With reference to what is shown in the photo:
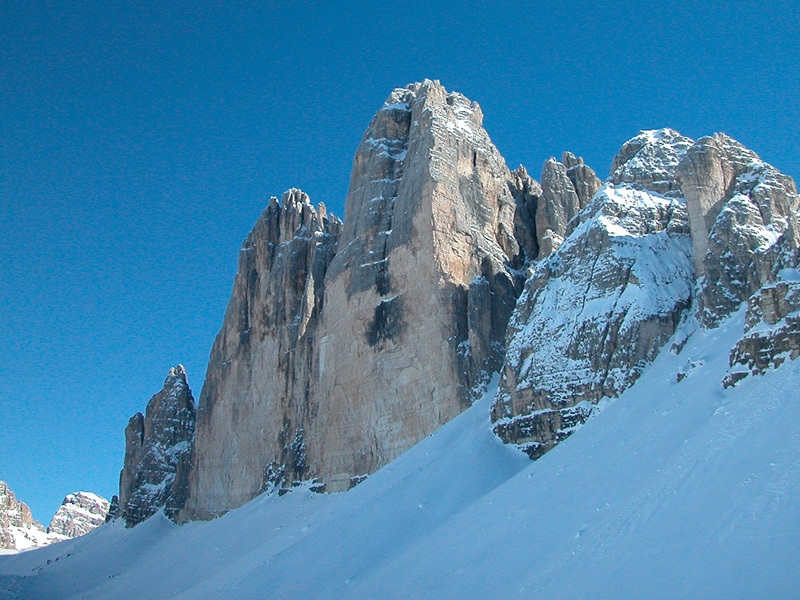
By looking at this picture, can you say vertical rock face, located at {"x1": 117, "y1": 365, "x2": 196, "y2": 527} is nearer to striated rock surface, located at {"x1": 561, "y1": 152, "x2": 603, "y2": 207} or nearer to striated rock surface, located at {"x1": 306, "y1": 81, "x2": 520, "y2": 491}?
striated rock surface, located at {"x1": 306, "y1": 81, "x2": 520, "y2": 491}

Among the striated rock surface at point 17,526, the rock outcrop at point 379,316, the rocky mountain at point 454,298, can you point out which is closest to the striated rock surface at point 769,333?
the rocky mountain at point 454,298

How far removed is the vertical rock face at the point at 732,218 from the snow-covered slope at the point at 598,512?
125 centimetres

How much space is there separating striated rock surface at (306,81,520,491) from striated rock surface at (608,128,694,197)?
9286 mm

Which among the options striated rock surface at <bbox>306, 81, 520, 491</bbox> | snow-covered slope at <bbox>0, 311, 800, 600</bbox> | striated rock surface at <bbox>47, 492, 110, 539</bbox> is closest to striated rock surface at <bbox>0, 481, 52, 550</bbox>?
striated rock surface at <bbox>47, 492, 110, 539</bbox>

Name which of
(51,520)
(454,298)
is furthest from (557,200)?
(51,520)

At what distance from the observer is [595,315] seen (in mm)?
28562

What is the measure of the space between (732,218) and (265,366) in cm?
3536

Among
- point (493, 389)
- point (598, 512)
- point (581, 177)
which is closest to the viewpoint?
point (598, 512)

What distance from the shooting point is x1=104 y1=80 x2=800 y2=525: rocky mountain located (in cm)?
2727

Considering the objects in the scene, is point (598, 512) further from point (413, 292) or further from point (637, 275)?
point (413, 292)

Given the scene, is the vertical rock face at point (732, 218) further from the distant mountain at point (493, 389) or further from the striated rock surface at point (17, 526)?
the striated rock surface at point (17, 526)

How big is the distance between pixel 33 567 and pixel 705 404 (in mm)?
68148

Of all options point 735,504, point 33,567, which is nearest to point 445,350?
point 735,504

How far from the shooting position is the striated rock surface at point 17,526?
96.7m
